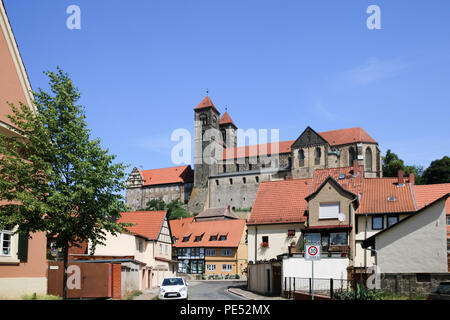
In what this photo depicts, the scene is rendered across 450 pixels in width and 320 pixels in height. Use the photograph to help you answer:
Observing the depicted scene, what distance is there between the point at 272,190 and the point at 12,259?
2843cm

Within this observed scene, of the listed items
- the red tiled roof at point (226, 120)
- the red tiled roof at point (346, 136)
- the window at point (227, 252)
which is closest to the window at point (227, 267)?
the window at point (227, 252)

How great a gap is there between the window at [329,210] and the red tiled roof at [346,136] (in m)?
79.3

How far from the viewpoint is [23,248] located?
744 inches

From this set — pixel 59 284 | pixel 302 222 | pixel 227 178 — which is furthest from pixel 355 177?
pixel 227 178

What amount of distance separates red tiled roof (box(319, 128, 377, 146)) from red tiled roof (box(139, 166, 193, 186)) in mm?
43653

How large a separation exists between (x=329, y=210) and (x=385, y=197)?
668 cm

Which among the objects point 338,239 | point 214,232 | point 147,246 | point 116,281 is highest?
point 338,239

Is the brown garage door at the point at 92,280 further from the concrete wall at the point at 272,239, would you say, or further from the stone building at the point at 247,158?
the stone building at the point at 247,158

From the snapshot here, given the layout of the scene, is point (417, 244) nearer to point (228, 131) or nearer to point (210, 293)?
point (210, 293)

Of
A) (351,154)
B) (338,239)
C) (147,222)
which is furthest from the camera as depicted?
(351,154)

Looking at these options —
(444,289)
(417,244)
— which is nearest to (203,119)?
(417,244)

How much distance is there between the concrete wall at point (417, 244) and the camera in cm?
2447
